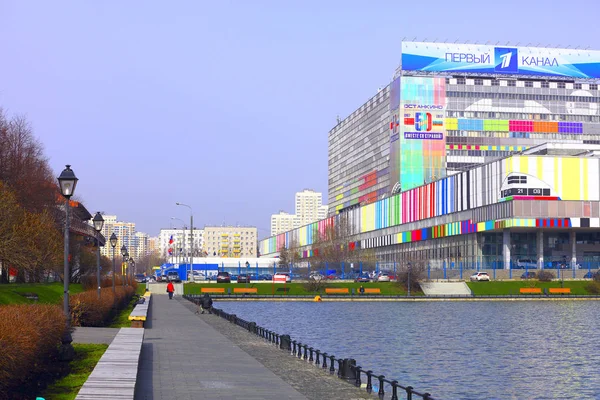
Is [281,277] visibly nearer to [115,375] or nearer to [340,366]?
[340,366]

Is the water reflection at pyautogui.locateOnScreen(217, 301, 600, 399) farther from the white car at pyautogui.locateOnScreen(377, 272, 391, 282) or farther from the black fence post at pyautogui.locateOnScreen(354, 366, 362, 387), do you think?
the white car at pyautogui.locateOnScreen(377, 272, 391, 282)

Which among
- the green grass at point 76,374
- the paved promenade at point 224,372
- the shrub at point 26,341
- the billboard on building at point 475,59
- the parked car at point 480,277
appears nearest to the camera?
the shrub at point 26,341

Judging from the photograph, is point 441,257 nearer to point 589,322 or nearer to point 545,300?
point 545,300

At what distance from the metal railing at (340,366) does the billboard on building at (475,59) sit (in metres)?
132

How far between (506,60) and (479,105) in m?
11.0

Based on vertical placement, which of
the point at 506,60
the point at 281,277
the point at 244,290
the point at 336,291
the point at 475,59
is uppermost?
the point at 475,59

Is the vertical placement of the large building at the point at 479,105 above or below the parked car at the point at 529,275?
above

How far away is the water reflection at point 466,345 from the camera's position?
1035 inches

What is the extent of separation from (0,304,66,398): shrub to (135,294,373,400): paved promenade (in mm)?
2372

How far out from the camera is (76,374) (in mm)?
20859

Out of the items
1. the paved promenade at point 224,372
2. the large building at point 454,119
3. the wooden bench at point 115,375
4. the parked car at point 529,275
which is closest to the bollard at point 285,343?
the paved promenade at point 224,372

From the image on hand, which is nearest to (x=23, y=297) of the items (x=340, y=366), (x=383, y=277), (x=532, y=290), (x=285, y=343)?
(x=285, y=343)

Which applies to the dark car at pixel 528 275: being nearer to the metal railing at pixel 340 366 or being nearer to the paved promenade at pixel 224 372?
the metal railing at pixel 340 366

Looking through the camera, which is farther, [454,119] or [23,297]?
[454,119]
